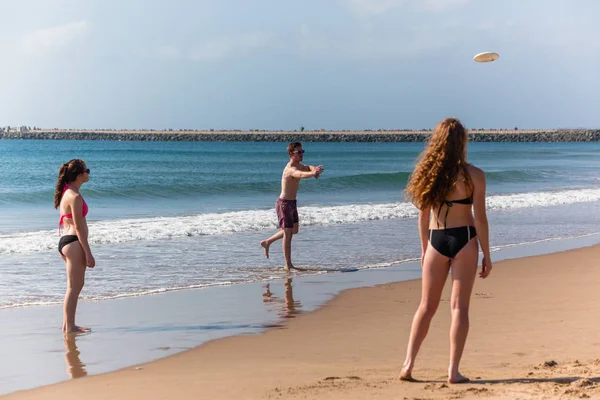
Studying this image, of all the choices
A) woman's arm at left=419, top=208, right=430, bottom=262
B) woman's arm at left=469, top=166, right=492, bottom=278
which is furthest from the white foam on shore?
woman's arm at left=469, top=166, right=492, bottom=278

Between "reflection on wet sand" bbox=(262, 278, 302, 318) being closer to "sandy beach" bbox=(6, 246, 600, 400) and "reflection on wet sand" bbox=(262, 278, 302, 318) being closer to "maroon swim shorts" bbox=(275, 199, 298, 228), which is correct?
"sandy beach" bbox=(6, 246, 600, 400)

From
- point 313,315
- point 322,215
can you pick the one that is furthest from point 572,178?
point 313,315

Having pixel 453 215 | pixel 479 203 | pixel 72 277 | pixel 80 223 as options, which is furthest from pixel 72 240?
pixel 479 203

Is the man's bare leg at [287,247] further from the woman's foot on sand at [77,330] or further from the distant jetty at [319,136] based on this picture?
the distant jetty at [319,136]

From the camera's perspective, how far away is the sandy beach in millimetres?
4977

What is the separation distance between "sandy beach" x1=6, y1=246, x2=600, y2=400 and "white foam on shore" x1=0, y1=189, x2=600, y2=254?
6525 mm

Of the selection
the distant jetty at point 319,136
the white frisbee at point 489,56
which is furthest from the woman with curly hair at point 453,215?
the distant jetty at point 319,136

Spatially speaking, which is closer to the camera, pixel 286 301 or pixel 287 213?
pixel 286 301

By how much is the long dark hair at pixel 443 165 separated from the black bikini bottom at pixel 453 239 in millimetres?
191

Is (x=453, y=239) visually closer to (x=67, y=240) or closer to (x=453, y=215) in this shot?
(x=453, y=215)

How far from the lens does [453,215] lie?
16.3 ft

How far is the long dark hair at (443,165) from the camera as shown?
491 cm

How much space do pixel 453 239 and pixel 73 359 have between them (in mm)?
3079

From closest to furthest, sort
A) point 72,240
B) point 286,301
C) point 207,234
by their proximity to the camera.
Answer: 1. point 72,240
2. point 286,301
3. point 207,234
